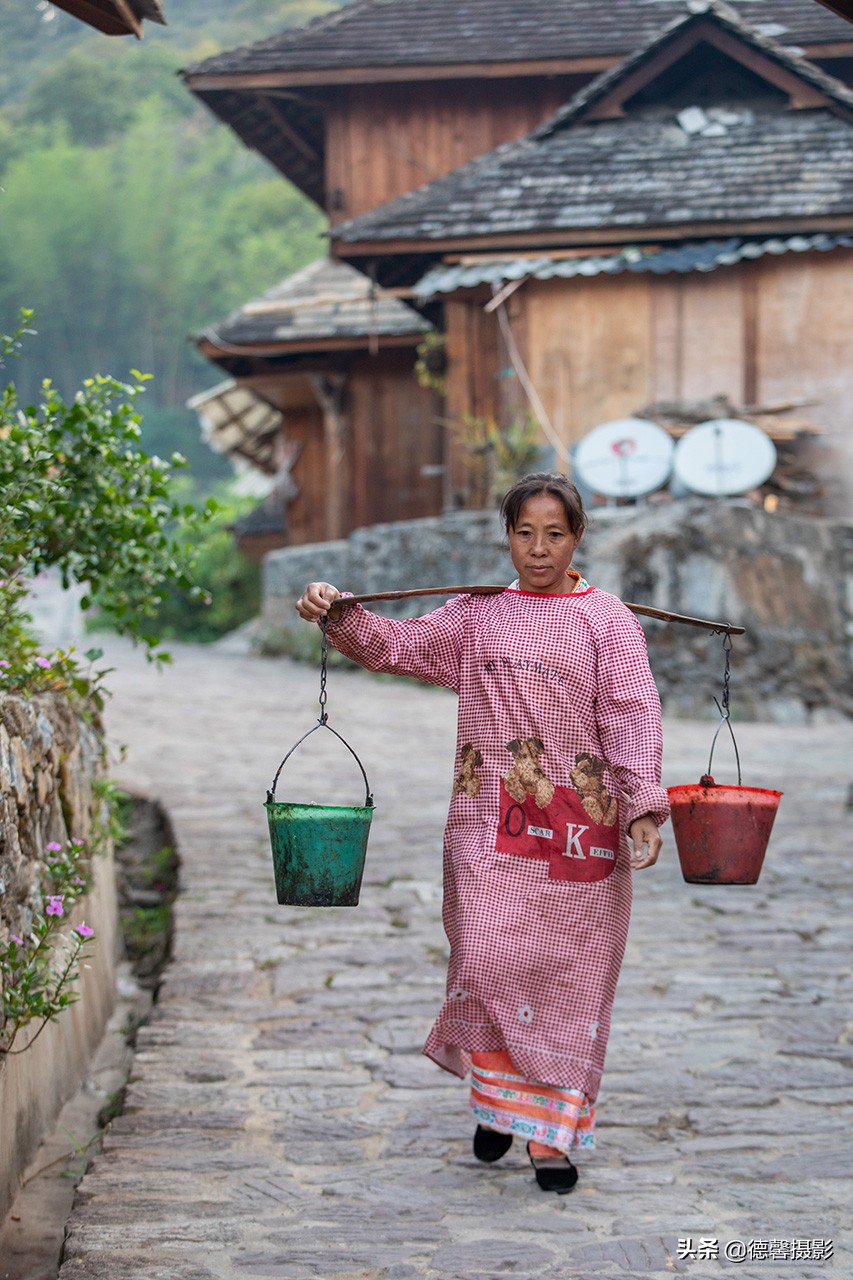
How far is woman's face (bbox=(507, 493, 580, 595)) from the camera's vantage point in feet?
11.7

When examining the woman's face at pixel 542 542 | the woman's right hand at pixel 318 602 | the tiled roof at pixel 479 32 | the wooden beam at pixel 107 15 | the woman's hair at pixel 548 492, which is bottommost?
the woman's right hand at pixel 318 602

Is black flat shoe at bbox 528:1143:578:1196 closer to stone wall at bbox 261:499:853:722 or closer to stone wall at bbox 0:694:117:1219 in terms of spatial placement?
stone wall at bbox 0:694:117:1219

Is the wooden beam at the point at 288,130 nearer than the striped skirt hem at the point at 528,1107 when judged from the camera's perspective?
No

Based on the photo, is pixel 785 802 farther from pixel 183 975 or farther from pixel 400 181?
pixel 400 181

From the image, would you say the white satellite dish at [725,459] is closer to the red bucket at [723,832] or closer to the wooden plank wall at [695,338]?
the wooden plank wall at [695,338]

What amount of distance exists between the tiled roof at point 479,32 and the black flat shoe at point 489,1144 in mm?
14787

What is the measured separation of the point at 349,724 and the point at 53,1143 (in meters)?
7.86

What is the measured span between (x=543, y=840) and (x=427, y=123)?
50.4 feet

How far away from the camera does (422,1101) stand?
4.21m

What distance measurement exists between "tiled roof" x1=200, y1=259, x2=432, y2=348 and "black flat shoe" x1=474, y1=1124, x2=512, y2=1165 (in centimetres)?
1406

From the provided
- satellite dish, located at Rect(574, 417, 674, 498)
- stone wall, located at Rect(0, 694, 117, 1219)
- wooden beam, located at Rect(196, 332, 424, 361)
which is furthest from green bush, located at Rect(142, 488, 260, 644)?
stone wall, located at Rect(0, 694, 117, 1219)

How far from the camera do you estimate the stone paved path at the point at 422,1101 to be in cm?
322

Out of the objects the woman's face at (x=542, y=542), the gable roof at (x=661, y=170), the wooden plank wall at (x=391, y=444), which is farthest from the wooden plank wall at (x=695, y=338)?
the woman's face at (x=542, y=542)

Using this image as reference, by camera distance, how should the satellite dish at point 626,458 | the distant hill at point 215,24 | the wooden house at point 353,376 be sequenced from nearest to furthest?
the satellite dish at point 626,458 < the wooden house at point 353,376 < the distant hill at point 215,24
